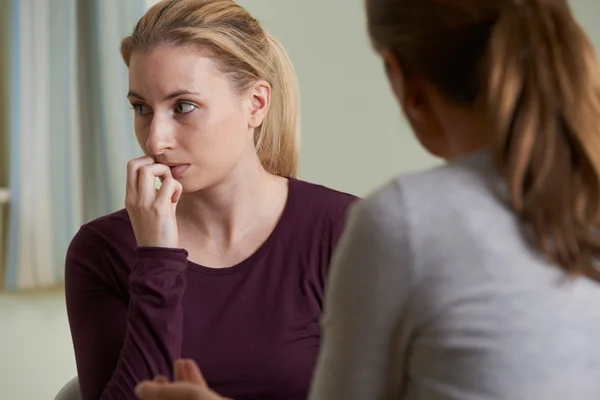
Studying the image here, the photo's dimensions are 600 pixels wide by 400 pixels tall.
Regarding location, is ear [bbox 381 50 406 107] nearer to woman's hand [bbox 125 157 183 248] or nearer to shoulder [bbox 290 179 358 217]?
woman's hand [bbox 125 157 183 248]

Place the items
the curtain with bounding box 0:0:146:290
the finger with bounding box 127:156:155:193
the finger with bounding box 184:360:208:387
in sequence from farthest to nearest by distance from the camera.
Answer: the curtain with bounding box 0:0:146:290
the finger with bounding box 127:156:155:193
the finger with bounding box 184:360:208:387

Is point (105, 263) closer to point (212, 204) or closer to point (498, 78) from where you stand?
point (212, 204)

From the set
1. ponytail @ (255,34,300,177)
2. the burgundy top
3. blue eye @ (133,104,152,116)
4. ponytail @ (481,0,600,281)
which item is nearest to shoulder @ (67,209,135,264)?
the burgundy top

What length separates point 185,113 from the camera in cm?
151

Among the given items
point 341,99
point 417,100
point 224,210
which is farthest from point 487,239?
point 341,99

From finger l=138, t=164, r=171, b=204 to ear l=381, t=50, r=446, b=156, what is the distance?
72 cm

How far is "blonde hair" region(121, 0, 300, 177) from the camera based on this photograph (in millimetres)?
1533

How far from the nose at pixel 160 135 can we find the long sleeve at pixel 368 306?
30.0 inches

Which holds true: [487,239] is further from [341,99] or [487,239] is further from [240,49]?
[341,99]

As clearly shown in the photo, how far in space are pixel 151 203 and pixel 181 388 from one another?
2.08ft

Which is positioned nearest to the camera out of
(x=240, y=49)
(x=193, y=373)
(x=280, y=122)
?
(x=193, y=373)

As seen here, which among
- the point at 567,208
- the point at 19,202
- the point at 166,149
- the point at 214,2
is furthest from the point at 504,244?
the point at 19,202

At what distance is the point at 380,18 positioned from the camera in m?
0.83

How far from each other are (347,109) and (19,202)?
3.40 ft
